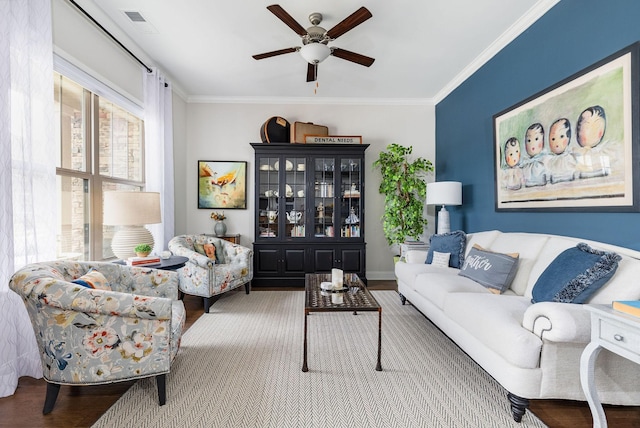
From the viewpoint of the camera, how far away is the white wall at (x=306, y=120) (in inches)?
191

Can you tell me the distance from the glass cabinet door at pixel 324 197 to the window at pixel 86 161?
2451 millimetres

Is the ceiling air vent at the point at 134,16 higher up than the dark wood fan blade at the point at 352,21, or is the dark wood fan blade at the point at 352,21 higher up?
the ceiling air vent at the point at 134,16

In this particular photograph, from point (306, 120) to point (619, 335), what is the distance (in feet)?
14.4

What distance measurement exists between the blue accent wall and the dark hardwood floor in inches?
42.1

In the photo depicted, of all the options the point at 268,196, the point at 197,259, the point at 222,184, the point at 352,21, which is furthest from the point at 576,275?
the point at 222,184

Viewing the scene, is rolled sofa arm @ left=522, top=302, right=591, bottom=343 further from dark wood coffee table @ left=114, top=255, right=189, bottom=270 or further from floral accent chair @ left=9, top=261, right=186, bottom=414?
dark wood coffee table @ left=114, top=255, right=189, bottom=270

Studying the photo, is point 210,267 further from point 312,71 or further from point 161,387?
point 312,71

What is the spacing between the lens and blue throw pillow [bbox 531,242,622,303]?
5.74ft

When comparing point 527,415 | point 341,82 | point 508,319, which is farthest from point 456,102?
point 527,415

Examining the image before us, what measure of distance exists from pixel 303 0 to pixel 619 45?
232cm

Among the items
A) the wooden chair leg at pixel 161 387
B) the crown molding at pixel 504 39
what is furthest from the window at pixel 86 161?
the crown molding at pixel 504 39

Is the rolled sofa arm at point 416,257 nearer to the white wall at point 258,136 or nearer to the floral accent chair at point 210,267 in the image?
the white wall at point 258,136

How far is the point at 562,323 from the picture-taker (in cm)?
154

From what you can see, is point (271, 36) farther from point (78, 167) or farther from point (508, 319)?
point (508, 319)
